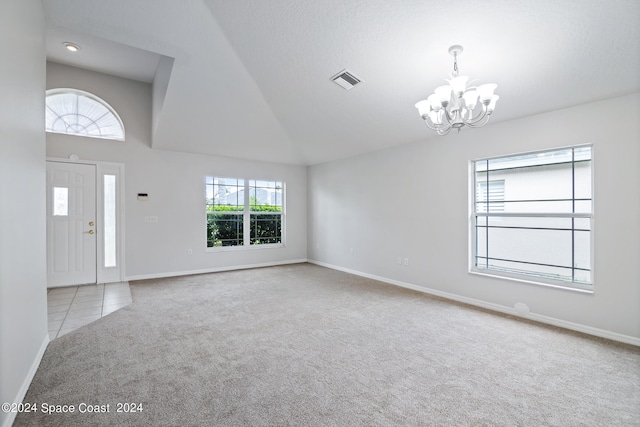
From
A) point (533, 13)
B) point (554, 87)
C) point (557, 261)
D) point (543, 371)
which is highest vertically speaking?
point (533, 13)

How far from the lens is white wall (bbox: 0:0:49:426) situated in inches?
65.6

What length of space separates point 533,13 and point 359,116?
7.74 ft

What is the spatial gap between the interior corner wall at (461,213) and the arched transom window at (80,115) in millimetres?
4092

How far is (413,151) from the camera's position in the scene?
4.78 meters

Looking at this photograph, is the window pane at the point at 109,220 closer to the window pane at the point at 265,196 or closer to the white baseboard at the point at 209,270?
the white baseboard at the point at 209,270

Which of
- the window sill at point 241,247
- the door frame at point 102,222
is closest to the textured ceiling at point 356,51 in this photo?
the door frame at point 102,222

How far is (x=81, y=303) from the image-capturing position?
398 centimetres

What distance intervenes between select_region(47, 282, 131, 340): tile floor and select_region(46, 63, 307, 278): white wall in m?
0.67

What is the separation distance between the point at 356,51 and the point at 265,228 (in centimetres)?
459

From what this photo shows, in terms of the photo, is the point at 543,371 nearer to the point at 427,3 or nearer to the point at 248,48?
the point at 427,3

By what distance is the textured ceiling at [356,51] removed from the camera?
247cm

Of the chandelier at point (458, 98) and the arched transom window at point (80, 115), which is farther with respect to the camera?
the arched transom window at point (80, 115)

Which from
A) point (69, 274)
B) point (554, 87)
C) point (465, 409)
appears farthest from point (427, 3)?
point (69, 274)

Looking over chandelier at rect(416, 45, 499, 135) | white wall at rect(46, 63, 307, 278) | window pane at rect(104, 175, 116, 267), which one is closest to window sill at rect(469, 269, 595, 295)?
chandelier at rect(416, 45, 499, 135)
